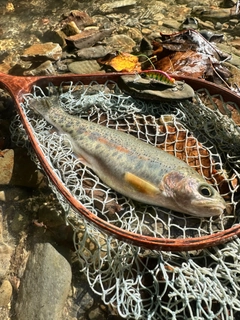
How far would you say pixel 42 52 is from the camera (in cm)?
526

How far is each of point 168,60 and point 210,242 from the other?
2.83 m

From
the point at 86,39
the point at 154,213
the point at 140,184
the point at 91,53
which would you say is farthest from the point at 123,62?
the point at 154,213

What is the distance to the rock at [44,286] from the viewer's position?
2.97 meters

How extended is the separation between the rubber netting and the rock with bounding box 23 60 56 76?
877mm

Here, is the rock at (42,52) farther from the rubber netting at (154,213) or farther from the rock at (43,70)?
the rubber netting at (154,213)

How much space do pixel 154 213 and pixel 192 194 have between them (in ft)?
1.34

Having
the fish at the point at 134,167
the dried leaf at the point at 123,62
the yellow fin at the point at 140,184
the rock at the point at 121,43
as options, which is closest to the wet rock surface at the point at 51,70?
the rock at the point at 121,43

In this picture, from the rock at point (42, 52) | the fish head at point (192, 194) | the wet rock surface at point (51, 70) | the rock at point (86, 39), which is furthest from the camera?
the rock at point (86, 39)

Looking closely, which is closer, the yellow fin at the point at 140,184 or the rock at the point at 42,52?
the yellow fin at the point at 140,184

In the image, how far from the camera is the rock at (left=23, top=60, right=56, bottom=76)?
16.2 ft

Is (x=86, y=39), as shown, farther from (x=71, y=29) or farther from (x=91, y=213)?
(x=91, y=213)

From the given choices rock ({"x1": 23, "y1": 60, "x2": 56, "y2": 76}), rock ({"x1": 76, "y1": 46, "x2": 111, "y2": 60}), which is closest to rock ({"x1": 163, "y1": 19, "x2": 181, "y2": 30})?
rock ({"x1": 76, "y1": 46, "x2": 111, "y2": 60})

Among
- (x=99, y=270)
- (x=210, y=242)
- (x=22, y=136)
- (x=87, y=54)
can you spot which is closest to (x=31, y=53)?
(x=87, y=54)

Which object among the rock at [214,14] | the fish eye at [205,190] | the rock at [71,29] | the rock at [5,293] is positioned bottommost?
the rock at [5,293]
